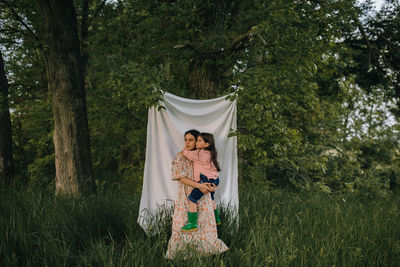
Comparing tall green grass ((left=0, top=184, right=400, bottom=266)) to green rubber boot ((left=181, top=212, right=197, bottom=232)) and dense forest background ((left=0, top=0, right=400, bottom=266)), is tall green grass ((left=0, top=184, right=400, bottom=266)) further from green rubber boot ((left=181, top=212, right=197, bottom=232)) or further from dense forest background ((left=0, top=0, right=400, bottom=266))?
green rubber boot ((left=181, top=212, right=197, bottom=232))

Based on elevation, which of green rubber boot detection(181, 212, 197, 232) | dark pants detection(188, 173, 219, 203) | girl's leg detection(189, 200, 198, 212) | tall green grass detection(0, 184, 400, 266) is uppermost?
dark pants detection(188, 173, 219, 203)

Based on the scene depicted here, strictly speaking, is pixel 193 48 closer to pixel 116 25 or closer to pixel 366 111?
pixel 116 25

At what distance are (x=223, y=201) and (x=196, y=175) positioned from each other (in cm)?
98

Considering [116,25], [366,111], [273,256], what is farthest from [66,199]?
[366,111]

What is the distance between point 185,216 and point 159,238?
0.38 metres

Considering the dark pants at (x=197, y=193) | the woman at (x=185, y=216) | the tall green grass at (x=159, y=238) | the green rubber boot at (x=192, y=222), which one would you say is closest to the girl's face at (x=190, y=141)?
the woman at (x=185, y=216)

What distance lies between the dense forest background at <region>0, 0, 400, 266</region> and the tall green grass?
1.0 inches

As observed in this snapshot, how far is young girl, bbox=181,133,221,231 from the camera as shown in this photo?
10.6ft

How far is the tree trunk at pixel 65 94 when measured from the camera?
476 cm

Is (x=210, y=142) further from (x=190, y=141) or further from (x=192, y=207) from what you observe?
(x=192, y=207)

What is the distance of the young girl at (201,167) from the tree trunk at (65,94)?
2.39 metres

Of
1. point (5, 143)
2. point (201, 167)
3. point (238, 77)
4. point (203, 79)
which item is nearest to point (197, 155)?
point (201, 167)

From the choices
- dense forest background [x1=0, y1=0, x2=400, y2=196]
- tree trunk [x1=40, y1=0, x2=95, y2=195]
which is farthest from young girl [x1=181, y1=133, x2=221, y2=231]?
tree trunk [x1=40, y1=0, x2=95, y2=195]

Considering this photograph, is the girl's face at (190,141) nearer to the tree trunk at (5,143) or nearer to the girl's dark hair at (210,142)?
the girl's dark hair at (210,142)
